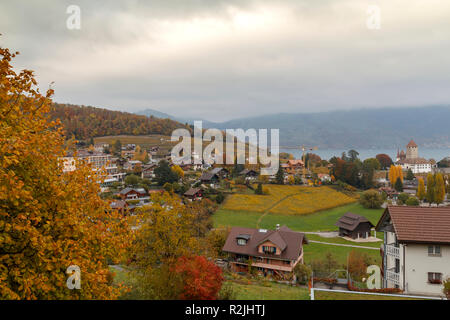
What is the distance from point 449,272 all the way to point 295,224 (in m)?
33.5

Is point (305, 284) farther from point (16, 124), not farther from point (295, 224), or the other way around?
point (295, 224)

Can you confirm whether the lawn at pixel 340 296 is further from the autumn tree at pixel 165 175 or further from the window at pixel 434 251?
the autumn tree at pixel 165 175

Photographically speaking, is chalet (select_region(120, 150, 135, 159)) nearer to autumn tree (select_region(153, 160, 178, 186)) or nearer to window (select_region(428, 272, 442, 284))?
autumn tree (select_region(153, 160, 178, 186))

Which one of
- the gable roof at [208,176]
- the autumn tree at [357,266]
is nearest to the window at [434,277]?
the autumn tree at [357,266]

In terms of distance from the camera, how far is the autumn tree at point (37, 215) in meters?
5.53

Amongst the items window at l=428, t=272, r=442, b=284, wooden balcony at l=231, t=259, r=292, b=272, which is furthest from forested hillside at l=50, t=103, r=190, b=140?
window at l=428, t=272, r=442, b=284

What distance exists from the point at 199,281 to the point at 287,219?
4627 centimetres

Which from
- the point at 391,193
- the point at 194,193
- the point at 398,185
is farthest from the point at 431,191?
the point at 194,193

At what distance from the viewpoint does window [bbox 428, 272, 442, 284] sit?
54.7 ft

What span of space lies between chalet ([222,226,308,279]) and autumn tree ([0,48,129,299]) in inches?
899

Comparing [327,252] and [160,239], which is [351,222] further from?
[160,239]

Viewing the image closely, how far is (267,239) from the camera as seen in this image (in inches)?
1136

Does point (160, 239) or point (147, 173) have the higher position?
point (147, 173)

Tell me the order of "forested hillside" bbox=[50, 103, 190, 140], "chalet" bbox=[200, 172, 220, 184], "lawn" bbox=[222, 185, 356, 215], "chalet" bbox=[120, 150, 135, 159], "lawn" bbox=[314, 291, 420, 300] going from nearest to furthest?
"lawn" bbox=[314, 291, 420, 300], "lawn" bbox=[222, 185, 356, 215], "chalet" bbox=[200, 172, 220, 184], "chalet" bbox=[120, 150, 135, 159], "forested hillside" bbox=[50, 103, 190, 140]
